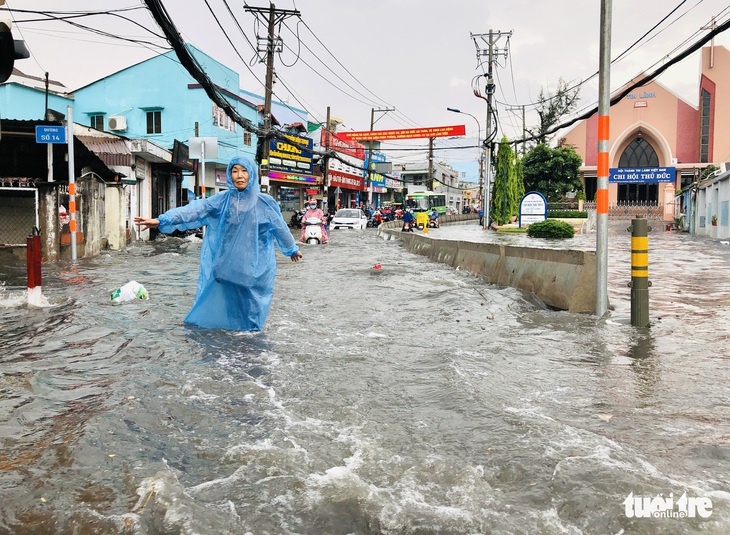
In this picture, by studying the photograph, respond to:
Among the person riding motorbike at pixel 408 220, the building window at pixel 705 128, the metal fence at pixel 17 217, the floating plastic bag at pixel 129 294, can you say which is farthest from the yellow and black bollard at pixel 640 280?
the building window at pixel 705 128

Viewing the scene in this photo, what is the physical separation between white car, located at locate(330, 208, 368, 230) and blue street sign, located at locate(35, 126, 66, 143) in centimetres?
2423

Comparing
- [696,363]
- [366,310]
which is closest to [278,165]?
[366,310]

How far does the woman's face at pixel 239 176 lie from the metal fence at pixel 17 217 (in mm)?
9880

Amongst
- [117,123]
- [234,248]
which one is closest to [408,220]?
[117,123]

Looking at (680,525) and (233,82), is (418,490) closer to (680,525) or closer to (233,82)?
(680,525)

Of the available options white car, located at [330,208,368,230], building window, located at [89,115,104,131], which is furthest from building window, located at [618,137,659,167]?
building window, located at [89,115,104,131]

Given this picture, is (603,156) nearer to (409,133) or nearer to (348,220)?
(348,220)

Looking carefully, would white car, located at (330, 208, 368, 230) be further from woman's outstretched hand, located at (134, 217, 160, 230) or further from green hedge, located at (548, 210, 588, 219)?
woman's outstretched hand, located at (134, 217, 160, 230)

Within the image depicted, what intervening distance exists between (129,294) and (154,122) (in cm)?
2723

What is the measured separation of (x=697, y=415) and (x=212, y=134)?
3156 cm

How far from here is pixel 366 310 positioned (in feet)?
26.3

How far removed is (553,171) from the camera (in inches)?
1677

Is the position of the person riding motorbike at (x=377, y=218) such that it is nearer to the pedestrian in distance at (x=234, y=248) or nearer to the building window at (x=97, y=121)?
the building window at (x=97, y=121)

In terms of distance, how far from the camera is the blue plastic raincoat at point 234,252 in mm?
5926
